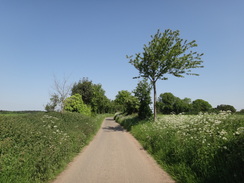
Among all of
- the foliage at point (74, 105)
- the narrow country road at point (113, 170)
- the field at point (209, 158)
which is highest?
the foliage at point (74, 105)

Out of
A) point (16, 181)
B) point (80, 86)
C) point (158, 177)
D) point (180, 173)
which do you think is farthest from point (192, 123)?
point (80, 86)

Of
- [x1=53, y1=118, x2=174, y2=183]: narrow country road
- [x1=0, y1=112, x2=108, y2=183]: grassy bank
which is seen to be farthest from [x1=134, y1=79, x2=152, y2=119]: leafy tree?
[x1=0, y1=112, x2=108, y2=183]: grassy bank

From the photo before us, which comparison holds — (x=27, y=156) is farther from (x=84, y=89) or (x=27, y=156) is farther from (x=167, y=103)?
(x=167, y=103)

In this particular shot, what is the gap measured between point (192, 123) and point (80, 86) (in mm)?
28730

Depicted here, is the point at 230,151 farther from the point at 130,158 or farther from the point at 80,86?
the point at 80,86

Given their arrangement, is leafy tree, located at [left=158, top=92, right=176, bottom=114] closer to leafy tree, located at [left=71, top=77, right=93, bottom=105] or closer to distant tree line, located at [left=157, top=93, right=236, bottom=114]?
distant tree line, located at [left=157, top=93, right=236, bottom=114]

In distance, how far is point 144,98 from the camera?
20188 mm

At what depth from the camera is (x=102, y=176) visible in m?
5.09

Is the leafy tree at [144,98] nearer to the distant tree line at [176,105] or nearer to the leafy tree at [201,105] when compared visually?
the distant tree line at [176,105]

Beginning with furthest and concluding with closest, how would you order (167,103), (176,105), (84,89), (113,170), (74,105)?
(167,103)
(176,105)
(84,89)
(74,105)
(113,170)

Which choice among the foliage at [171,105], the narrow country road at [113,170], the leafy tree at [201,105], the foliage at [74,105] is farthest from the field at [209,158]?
the leafy tree at [201,105]

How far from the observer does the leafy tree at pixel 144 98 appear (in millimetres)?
19025

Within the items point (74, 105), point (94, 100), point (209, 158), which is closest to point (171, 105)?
point (94, 100)

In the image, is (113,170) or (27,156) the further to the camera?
(113,170)
